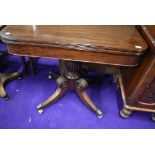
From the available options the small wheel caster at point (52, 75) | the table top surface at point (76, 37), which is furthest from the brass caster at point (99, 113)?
the table top surface at point (76, 37)

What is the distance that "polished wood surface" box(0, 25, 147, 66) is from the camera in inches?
32.9

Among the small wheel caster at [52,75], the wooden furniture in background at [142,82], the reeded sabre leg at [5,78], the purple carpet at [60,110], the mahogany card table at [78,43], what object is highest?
the mahogany card table at [78,43]

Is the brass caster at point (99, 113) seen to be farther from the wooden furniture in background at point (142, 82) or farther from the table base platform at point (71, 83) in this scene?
the wooden furniture in background at point (142, 82)

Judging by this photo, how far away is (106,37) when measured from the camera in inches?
36.1

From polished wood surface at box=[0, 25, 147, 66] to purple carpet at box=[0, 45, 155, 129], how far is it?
646 mm

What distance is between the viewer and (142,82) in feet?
3.49

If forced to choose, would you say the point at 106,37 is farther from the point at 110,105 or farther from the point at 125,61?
the point at 110,105

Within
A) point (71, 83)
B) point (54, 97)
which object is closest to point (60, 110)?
point (54, 97)

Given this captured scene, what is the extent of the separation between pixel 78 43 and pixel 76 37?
0.06 metres

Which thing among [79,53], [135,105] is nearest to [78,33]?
[79,53]

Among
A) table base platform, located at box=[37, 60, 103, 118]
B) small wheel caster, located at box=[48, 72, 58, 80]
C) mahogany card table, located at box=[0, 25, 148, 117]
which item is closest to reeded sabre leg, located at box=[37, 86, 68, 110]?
table base platform, located at box=[37, 60, 103, 118]

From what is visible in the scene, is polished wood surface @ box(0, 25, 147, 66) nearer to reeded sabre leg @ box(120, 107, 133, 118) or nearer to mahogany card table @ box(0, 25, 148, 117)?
mahogany card table @ box(0, 25, 148, 117)

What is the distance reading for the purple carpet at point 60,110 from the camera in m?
1.32

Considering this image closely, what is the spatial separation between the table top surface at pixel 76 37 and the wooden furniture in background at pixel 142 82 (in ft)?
0.34
